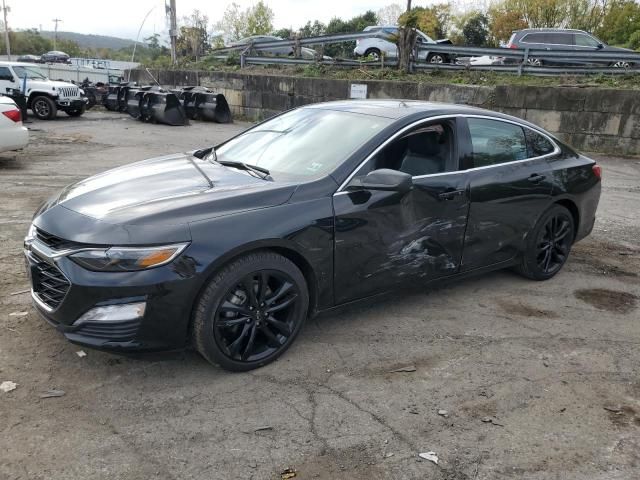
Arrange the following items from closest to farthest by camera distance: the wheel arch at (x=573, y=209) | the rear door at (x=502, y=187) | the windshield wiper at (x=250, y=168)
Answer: the windshield wiper at (x=250, y=168)
the rear door at (x=502, y=187)
the wheel arch at (x=573, y=209)

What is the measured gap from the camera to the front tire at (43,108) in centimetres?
1819

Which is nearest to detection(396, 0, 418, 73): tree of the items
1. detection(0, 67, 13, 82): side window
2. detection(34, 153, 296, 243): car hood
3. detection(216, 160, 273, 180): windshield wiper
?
detection(0, 67, 13, 82): side window

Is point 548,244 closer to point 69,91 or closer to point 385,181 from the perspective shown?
point 385,181

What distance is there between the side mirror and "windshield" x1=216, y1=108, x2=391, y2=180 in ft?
0.80

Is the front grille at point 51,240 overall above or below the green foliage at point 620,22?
below

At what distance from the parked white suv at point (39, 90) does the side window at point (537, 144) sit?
57.2 feet

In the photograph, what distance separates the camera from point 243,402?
305 centimetres

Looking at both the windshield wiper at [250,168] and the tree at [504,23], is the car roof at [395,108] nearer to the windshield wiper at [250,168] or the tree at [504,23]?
the windshield wiper at [250,168]

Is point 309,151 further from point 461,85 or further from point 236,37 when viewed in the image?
point 236,37

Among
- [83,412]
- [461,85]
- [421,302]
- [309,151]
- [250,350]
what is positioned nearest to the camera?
[83,412]

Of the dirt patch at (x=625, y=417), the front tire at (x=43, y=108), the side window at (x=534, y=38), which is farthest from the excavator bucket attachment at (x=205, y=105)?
the dirt patch at (x=625, y=417)

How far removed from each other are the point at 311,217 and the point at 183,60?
2519 cm

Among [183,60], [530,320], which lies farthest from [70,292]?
[183,60]

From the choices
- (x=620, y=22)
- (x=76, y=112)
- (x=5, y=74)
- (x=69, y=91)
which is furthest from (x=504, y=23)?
(x=5, y=74)
